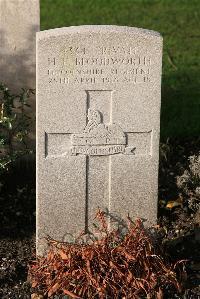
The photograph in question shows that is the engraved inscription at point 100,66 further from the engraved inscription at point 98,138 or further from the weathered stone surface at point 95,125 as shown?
the engraved inscription at point 98,138

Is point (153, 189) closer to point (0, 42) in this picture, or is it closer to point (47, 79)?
point (47, 79)

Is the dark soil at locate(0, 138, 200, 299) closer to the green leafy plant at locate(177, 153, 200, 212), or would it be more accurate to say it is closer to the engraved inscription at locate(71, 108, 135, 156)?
the green leafy plant at locate(177, 153, 200, 212)

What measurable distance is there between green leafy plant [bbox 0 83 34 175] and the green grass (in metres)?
1.71

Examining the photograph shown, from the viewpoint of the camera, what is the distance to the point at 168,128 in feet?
24.6

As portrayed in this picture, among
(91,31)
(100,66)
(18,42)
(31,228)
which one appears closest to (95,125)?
(100,66)

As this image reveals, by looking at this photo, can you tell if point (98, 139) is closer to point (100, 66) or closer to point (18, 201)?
point (100, 66)

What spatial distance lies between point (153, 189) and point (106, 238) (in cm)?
53

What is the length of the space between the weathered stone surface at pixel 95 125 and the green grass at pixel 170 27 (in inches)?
86.5

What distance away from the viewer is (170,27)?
1085 centimetres

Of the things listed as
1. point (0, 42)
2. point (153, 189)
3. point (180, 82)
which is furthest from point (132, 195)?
point (180, 82)

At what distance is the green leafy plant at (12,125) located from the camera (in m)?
5.80

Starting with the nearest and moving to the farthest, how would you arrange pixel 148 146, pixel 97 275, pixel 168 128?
1. pixel 97 275
2. pixel 148 146
3. pixel 168 128

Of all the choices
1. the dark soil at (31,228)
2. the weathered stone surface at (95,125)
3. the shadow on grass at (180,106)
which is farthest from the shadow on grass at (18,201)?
the shadow on grass at (180,106)

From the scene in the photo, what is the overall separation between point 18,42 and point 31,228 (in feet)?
4.81
